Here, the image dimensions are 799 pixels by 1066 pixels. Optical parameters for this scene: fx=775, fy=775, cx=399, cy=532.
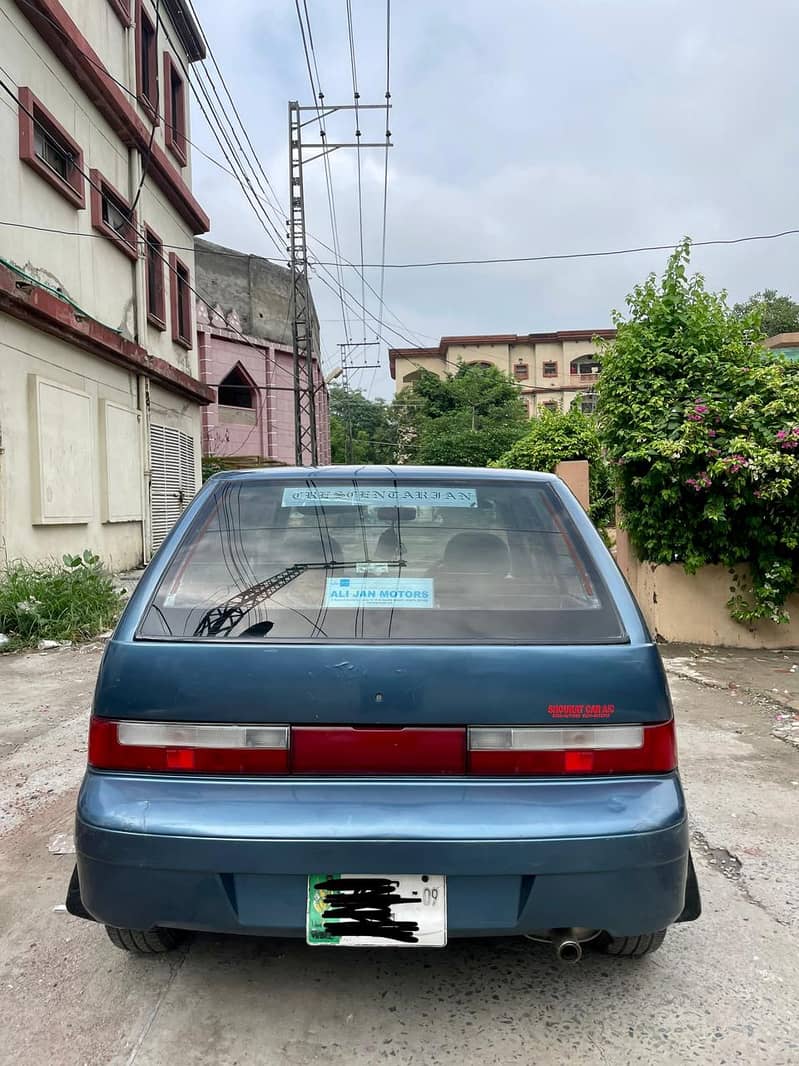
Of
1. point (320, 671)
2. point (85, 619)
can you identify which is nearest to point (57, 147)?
point (85, 619)

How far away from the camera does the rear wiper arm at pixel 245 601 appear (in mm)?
2001

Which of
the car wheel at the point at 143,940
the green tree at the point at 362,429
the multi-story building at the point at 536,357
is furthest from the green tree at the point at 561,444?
the multi-story building at the point at 536,357

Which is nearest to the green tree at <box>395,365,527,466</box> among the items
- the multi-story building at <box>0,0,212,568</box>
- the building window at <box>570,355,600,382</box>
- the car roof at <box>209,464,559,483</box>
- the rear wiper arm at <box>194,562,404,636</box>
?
the building window at <box>570,355,600,382</box>

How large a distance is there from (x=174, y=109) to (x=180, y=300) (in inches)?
145

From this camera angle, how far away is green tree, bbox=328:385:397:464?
48.3m

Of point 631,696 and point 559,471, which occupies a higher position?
point 559,471

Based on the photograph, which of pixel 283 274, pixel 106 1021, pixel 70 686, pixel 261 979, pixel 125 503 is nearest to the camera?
pixel 106 1021

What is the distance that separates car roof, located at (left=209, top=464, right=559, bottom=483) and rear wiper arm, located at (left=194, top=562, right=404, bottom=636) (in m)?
0.45

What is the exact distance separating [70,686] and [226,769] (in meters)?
4.60

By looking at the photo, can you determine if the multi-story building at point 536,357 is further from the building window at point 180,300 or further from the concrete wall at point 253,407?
the building window at point 180,300

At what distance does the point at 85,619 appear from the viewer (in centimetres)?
766

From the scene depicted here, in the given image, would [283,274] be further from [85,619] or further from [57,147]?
[85,619]

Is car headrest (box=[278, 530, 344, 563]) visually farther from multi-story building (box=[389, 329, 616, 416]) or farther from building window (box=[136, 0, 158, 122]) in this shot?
multi-story building (box=[389, 329, 616, 416])

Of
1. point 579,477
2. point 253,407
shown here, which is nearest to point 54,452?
point 579,477
